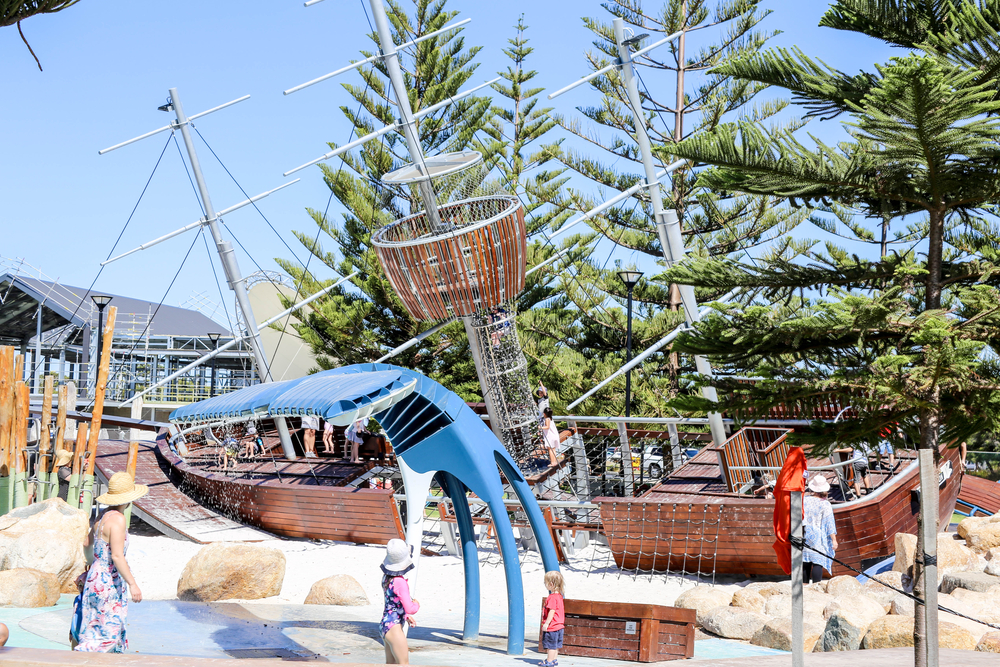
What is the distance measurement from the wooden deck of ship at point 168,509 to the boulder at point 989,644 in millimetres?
8679

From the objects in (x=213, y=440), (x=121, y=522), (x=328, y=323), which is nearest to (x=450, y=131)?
(x=328, y=323)

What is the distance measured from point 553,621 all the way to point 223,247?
1084 cm

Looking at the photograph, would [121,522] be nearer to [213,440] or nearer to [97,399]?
[97,399]

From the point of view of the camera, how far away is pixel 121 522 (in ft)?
15.7

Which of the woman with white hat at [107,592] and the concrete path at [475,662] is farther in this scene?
the woman with white hat at [107,592]

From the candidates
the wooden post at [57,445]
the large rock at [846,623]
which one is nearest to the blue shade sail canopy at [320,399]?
Answer: the large rock at [846,623]

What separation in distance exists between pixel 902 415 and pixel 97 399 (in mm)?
9158

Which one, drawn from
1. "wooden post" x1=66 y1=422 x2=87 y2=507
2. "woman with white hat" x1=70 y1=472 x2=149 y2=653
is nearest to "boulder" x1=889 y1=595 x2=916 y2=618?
"woman with white hat" x1=70 y1=472 x2=149 y2=653

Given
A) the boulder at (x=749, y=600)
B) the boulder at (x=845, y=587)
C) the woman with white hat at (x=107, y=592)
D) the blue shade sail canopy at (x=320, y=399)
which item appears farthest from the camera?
the boulder at (x=845, y=587)

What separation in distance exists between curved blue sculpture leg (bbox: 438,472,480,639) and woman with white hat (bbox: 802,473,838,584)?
3566mm

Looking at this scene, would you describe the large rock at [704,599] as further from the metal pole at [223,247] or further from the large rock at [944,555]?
the metal pole at [223,247]

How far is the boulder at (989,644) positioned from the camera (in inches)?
218

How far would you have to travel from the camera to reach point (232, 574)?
8.45 m

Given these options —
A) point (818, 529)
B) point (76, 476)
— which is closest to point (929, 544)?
point (818, 529)
